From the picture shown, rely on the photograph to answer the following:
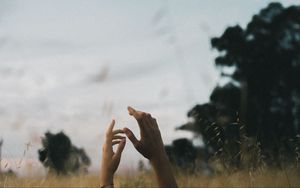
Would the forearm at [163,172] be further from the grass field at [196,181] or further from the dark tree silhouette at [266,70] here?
the dark tree silhouette at [266,70]

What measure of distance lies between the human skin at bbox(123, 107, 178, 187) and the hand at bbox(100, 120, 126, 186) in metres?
0.24

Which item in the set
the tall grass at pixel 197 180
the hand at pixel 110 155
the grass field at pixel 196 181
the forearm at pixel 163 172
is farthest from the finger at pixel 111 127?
the grass field at pixel 196 181

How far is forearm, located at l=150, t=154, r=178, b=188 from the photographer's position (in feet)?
10.0

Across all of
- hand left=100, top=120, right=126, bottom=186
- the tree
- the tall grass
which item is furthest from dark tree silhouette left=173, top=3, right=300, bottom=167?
hand left=100, top=120, right=126, bottom=186

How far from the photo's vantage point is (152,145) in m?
3.09

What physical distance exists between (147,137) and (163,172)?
21 centimetres

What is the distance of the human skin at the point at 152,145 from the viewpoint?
Result: 3053 millimetres

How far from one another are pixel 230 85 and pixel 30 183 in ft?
48.0

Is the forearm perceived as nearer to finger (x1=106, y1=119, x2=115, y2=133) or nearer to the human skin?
the human skin

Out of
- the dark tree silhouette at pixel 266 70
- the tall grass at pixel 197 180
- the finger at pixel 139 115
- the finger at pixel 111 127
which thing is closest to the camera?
the finger at pixel 139 115

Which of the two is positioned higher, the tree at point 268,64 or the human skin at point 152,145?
the tree at point 268,64

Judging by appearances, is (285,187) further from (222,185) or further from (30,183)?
(30,183)

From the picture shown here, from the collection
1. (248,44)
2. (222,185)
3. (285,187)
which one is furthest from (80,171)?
(248,44)

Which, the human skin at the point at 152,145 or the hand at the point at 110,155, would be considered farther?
the hand at the point at 110,155
